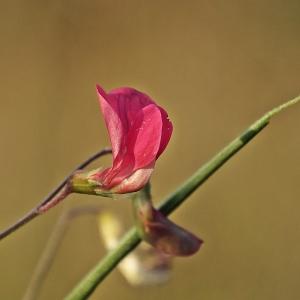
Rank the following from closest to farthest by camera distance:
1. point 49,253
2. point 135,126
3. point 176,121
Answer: point 135,126 → point 49,253 → point 176,121

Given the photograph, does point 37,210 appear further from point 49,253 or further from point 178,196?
point 49,253

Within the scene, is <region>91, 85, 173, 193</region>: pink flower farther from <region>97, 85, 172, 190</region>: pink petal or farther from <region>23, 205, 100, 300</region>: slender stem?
<region>23, 205, 100, 300</region>: slender stem

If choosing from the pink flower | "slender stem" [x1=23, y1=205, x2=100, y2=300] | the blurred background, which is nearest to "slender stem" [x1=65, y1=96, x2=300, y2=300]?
the pink flower

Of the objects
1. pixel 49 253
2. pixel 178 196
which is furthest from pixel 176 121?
pixel 178 196

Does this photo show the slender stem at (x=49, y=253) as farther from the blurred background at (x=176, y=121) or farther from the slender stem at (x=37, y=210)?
the blurred background at (x=176, y=121)

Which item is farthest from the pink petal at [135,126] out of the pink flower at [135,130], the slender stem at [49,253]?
the slender stem at [49,253]

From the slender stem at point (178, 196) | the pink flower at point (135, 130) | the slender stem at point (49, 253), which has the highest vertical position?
the pink flower at point (135, 130)
